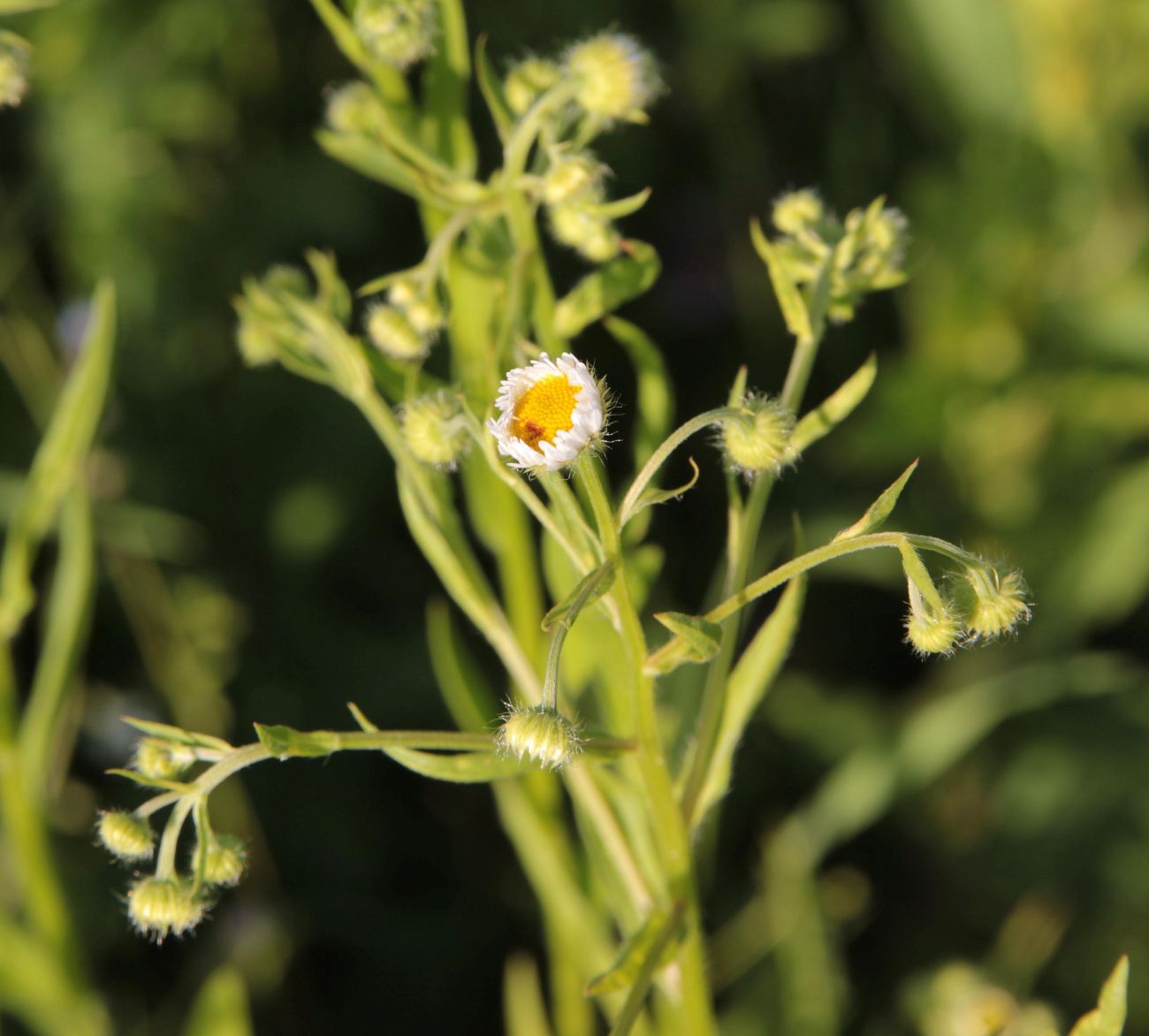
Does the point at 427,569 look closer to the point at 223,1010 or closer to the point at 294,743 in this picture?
the point at 223,1010

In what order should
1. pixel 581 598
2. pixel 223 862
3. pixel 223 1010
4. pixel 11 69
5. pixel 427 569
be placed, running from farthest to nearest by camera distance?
pixel 427 569 < pixel 223 1010 < pixel 11 69 < pixel 223 862 < pixel 581 598

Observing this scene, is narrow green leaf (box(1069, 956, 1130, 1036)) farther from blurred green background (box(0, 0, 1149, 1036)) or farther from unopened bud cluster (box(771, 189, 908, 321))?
blurred green background (box(0, 0, 1149, 1036))

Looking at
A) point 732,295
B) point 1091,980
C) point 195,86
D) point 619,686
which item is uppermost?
point 195,86

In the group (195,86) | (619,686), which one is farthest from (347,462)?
(619,686)

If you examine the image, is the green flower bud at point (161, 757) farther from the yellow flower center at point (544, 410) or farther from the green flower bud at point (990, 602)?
the green flower bud at point (990, 602)

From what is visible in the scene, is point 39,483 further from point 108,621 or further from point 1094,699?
point 1094,699

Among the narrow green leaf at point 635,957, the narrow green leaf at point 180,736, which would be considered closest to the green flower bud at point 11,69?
the narrow green leaf at point 180,736

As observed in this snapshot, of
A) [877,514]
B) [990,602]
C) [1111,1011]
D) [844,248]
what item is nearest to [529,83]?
[844,248]
